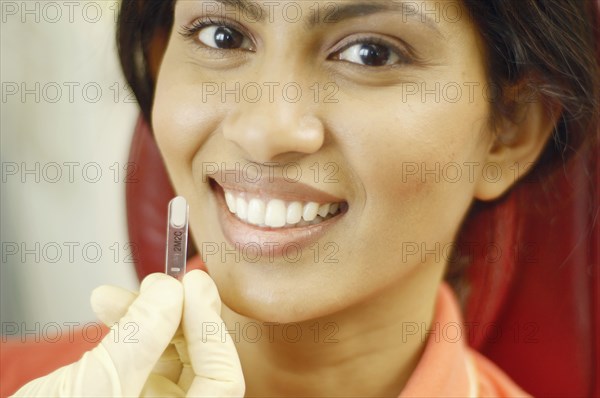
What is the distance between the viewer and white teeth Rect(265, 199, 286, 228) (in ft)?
2.55

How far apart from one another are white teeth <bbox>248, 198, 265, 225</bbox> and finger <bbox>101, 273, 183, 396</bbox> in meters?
0.12

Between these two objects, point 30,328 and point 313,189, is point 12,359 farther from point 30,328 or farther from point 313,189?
point 313,189

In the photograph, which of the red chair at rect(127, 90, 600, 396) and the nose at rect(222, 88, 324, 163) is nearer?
the nose at rect(222, 88, 324, 163)

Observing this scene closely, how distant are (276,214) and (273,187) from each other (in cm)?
3

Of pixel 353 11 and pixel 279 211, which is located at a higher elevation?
pixel 353 11

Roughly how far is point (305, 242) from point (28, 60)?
0.61m

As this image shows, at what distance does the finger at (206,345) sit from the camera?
701 millimetres

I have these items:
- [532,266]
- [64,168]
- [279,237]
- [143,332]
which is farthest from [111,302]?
[532,266]

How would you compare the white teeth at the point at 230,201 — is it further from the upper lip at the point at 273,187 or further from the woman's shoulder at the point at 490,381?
the woman's shoulder at the point at 490,381

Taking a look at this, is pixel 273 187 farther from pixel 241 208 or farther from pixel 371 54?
pixel 371 54

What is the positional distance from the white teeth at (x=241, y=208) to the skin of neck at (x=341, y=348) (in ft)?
0.48

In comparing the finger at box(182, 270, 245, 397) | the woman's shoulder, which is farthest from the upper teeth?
the woman's shoulder

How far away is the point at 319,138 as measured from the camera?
72cm

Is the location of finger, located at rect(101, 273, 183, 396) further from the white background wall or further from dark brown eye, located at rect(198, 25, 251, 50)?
the white background wall
